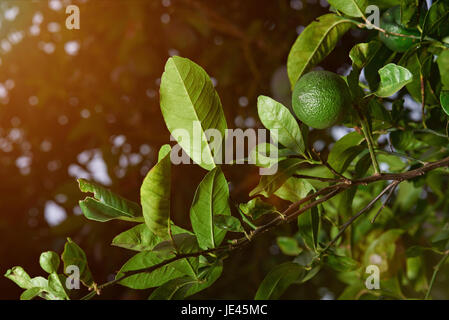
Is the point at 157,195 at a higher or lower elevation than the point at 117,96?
lower

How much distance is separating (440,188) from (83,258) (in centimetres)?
79

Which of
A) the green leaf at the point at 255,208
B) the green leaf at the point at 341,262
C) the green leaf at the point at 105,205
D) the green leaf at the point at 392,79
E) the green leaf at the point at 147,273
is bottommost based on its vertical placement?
the green leaf at the point at 341,262

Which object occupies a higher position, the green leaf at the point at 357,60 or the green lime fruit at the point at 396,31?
the green lime fruit at the point at 396,31

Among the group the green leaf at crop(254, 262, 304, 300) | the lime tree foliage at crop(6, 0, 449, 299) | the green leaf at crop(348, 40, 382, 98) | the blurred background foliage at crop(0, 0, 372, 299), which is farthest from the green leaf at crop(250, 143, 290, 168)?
the blurred background foliage at crop(0, 0, 372, 299)

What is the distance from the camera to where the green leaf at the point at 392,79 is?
422 mm

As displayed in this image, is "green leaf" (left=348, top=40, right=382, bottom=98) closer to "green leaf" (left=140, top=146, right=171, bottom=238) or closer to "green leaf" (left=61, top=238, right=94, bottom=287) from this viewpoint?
"green leaf" (left=140, top=146, right=171, bottom=238)

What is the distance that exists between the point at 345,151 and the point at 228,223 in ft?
0.73

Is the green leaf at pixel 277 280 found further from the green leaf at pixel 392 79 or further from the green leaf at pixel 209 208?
the green leaf at pixel 392 79

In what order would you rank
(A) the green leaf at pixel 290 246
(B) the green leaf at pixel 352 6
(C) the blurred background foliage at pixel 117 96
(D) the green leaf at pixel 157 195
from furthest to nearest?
(C) the blurred background foliage at pixel 117 96 → (A) the green leaf at pixel 290 246 → (B) the green leaf at pixel 352 6 → (D) the green leaf at pixel 157 195

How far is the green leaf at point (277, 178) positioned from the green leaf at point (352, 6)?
21 centimetres

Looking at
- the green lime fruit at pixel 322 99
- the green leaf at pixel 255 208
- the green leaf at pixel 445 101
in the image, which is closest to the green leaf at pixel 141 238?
the green leaf at pixel 255 208

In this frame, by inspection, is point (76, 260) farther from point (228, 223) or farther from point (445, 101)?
point (445, 101)

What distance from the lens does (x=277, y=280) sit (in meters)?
0.61

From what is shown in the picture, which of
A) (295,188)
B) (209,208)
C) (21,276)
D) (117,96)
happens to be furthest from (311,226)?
(117,96)
